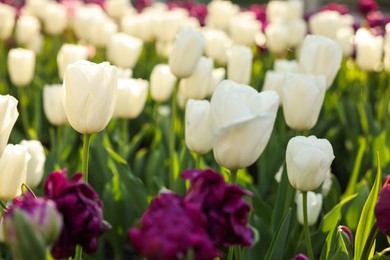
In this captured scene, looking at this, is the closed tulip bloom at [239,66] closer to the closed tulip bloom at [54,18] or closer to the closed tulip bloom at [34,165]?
the closed tulip bloom at [34,165]

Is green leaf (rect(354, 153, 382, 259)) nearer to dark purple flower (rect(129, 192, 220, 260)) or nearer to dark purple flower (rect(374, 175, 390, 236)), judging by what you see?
dark purple flower (rect(374, 175, 390, 236))

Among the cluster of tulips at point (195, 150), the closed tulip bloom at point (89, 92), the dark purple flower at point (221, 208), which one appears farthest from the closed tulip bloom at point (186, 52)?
the dark purple flower at point (221, 208)

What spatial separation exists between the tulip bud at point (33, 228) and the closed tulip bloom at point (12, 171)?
48 centimetres

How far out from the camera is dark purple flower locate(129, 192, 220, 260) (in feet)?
2.30

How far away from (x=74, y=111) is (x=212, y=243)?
19.8 inches

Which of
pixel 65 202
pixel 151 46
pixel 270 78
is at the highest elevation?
pixel 65 202

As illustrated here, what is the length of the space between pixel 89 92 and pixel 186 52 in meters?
0.69

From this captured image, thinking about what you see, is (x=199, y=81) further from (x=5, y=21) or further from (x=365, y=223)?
(x=5, y=21)

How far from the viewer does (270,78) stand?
1.87m

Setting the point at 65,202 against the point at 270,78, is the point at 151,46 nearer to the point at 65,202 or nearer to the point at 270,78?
the point at 270,78

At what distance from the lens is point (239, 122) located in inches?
40.4

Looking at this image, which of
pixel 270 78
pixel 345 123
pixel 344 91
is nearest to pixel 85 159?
pixel 270 78

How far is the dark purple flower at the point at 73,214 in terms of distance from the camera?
0.83 metres

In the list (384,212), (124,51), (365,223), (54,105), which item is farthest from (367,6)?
(384,212)
